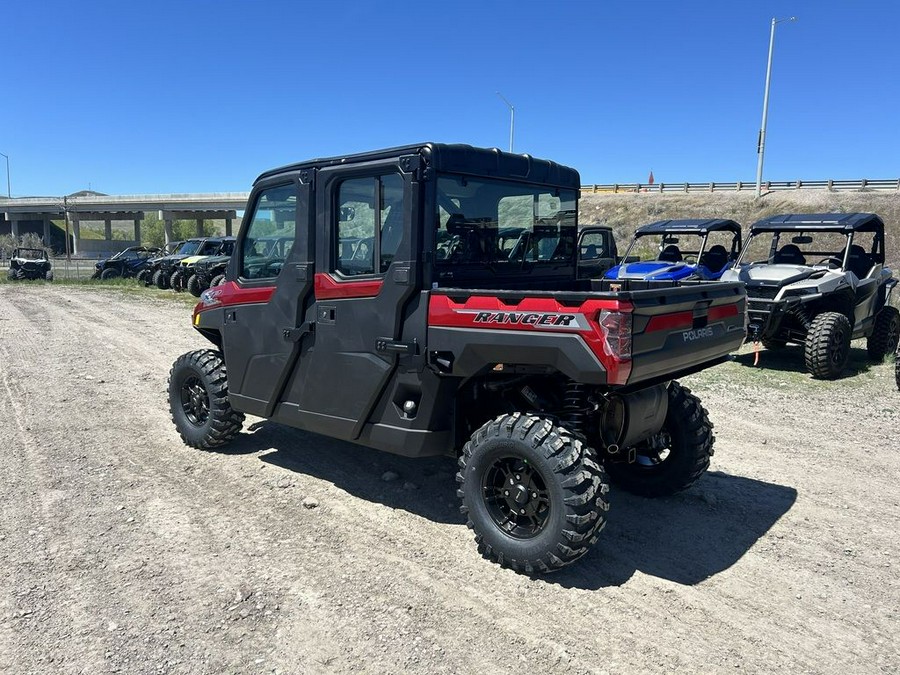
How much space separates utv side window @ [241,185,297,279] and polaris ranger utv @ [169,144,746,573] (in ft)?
0.06

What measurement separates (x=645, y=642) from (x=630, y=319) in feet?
5.10

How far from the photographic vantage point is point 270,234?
511 centimetres

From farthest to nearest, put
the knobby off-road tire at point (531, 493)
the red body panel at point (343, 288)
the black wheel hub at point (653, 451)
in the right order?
the black wheel hub at point (653, 451) → the red body panel at point (343, 288) → the knobby off-road tire at point (531, 493)

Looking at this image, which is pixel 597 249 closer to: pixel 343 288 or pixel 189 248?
pixel 343 288

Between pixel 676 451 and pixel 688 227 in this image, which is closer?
pixel 676 451

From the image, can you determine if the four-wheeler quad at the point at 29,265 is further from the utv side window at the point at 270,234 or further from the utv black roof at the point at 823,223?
the utv black roof at the point at 823,223

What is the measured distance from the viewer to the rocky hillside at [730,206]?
35625 mm

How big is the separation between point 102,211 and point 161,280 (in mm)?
54767

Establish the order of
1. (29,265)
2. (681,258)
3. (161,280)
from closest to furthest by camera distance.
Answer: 1. (681,258)
2. (161,280)
3. (29,265)

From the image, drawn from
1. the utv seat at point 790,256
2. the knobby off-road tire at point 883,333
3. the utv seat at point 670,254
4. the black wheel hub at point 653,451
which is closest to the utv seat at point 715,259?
the utv seat at point 670,254

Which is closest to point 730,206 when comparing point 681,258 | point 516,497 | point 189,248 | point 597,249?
point 597,249

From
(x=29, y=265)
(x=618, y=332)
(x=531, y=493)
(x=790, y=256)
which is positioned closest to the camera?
(x=618, y=332)

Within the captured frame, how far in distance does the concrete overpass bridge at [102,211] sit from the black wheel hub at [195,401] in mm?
55892

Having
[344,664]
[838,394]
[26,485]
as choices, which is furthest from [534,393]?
[838,394]
